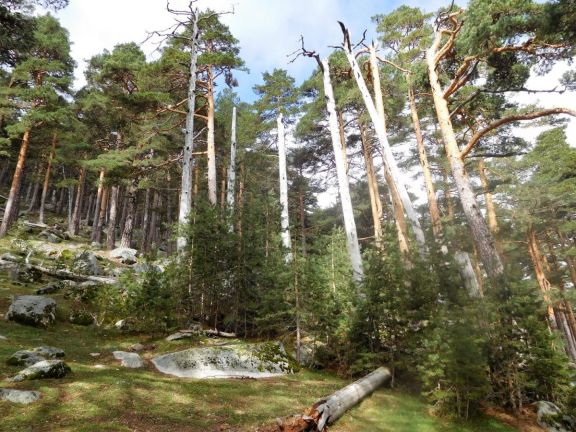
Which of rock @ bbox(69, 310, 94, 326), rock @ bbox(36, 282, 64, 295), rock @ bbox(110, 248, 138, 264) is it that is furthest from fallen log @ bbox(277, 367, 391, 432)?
rock @ bbox(110, 248, 138, 264)

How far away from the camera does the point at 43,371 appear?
20.2 feet

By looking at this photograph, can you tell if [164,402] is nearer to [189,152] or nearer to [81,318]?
[81,318]

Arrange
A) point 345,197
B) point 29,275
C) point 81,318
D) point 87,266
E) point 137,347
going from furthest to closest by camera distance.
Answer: point 87,266 → point 29,275 → point 345,197 → point 81,318 → point 137,347

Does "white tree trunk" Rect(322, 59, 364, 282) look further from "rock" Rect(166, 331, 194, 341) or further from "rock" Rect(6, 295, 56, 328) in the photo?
"rock" Rect(6, 295, 56, 328)

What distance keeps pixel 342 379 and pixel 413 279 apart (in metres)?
Result: 3.43

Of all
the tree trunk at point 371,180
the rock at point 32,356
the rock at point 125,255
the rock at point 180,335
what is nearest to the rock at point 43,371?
the rock at point 32,356

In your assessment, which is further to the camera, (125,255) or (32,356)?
(125,255)

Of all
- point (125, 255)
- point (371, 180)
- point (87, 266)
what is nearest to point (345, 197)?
point (371, 180)

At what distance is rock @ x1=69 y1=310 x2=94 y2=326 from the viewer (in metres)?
11.4

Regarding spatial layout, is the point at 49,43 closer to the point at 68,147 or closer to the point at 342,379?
the point at 68,147

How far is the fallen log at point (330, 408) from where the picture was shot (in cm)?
487

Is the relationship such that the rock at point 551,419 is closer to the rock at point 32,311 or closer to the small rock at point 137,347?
the small rock at point 137,347

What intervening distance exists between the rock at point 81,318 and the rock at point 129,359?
383 cm

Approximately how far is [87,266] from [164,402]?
1383 centimetres
